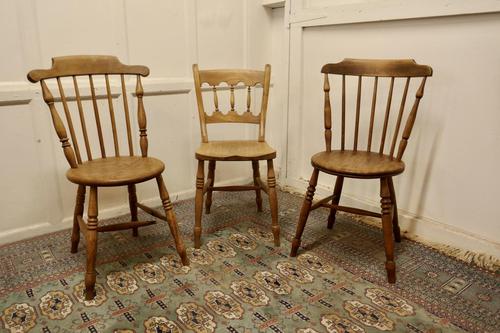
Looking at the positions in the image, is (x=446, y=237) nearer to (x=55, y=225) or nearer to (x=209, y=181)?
(x=209, y=181)

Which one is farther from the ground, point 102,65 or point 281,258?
point 102,65

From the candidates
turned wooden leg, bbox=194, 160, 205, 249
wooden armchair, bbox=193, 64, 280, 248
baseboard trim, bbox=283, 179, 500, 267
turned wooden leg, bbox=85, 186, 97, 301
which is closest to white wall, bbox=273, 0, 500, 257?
baseboard trim, bbox=283, 179, 500, 267

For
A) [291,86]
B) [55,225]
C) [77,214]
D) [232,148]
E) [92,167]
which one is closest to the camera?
[92,167]

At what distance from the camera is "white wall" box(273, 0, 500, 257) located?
1.82m

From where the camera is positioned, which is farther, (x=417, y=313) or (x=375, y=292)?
(x=375, y=292)

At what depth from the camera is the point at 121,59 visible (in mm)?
2285

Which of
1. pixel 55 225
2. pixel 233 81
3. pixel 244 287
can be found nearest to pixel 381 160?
pixel 244 287

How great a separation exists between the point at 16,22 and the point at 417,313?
2.24 metres

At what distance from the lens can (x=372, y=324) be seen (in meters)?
1.46

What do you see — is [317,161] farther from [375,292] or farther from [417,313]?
[417,313]

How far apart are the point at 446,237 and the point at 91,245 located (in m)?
1.72

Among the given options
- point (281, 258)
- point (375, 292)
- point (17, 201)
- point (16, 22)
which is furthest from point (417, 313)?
point (16, 22)

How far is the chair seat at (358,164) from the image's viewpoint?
1655 mm

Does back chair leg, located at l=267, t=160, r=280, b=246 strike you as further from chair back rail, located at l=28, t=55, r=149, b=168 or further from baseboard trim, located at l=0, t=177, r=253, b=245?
baseboard trim, located at l=0, t=177, r=253, b=245
